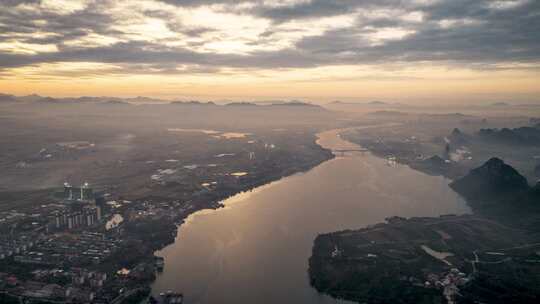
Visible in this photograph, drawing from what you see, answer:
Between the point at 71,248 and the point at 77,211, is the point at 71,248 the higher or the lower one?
the lower one

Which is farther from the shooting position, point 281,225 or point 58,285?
point 281,225

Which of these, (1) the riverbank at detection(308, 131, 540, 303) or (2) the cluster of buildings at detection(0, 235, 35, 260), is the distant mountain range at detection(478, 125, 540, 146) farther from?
(2) the cluster of buildings at detection(0, 235, 35, 260)

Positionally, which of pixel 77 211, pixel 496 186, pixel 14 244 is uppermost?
pixel 496 186

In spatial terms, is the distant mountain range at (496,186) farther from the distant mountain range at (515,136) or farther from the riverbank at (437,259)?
the distant mountain range at (515,136)

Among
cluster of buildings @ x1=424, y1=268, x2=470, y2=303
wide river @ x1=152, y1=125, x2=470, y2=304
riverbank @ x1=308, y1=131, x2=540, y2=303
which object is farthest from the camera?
wide river @ x1=152, y1=125, x2=470, y2=304

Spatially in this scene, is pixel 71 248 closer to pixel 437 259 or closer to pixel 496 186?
pixel 437 259

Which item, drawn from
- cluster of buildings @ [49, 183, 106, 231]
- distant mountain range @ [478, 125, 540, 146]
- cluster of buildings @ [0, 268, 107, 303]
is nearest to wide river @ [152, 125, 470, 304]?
cluster of buildings @ [0, 268, 107, 303]

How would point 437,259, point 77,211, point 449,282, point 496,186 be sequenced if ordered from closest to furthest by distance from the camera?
point 449,282 < point 437,259 < point 77,211 < point 496,186

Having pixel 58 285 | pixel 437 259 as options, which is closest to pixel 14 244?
pixel 58 285

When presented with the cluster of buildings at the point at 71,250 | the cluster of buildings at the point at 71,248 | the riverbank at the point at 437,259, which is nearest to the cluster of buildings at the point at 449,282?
the riverbank at the point at 437,259
